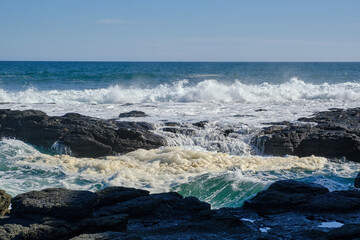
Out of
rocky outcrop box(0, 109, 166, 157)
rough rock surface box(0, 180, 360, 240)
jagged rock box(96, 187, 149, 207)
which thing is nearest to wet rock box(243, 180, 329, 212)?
rough rock surface box(0, 180, 360, 240)

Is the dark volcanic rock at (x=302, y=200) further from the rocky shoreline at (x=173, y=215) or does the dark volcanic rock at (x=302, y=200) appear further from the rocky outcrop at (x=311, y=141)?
the rocky outcrop at (x=311, y=141)

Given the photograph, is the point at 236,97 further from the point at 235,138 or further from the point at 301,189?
the point at 301,189

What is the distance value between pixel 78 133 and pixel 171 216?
7.70m

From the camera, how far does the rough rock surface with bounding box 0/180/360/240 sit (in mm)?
5145

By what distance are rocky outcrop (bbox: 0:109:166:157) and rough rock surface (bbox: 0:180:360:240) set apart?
6.28 meters

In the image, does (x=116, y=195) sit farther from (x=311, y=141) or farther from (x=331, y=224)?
(x=311, y=141)

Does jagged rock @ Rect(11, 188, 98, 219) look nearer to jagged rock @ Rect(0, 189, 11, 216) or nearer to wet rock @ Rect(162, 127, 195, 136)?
jagged rock @ Rect(0, 189, 11, 216)

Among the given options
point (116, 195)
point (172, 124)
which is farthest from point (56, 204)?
point (172, 124)

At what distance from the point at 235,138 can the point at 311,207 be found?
295 inches

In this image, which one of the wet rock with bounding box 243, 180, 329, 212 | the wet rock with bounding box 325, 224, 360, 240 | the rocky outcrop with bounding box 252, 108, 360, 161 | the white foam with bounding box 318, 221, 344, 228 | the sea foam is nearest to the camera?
the wet rock with bounding box 325, 224, 360, 240

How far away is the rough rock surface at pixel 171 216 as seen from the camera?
5.14m

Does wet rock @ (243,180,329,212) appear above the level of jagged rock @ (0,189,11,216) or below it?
below

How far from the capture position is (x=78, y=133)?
1330 cm

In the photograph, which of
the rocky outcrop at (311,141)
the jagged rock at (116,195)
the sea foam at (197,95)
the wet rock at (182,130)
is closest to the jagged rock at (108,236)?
the jagged rock at (116,195)
